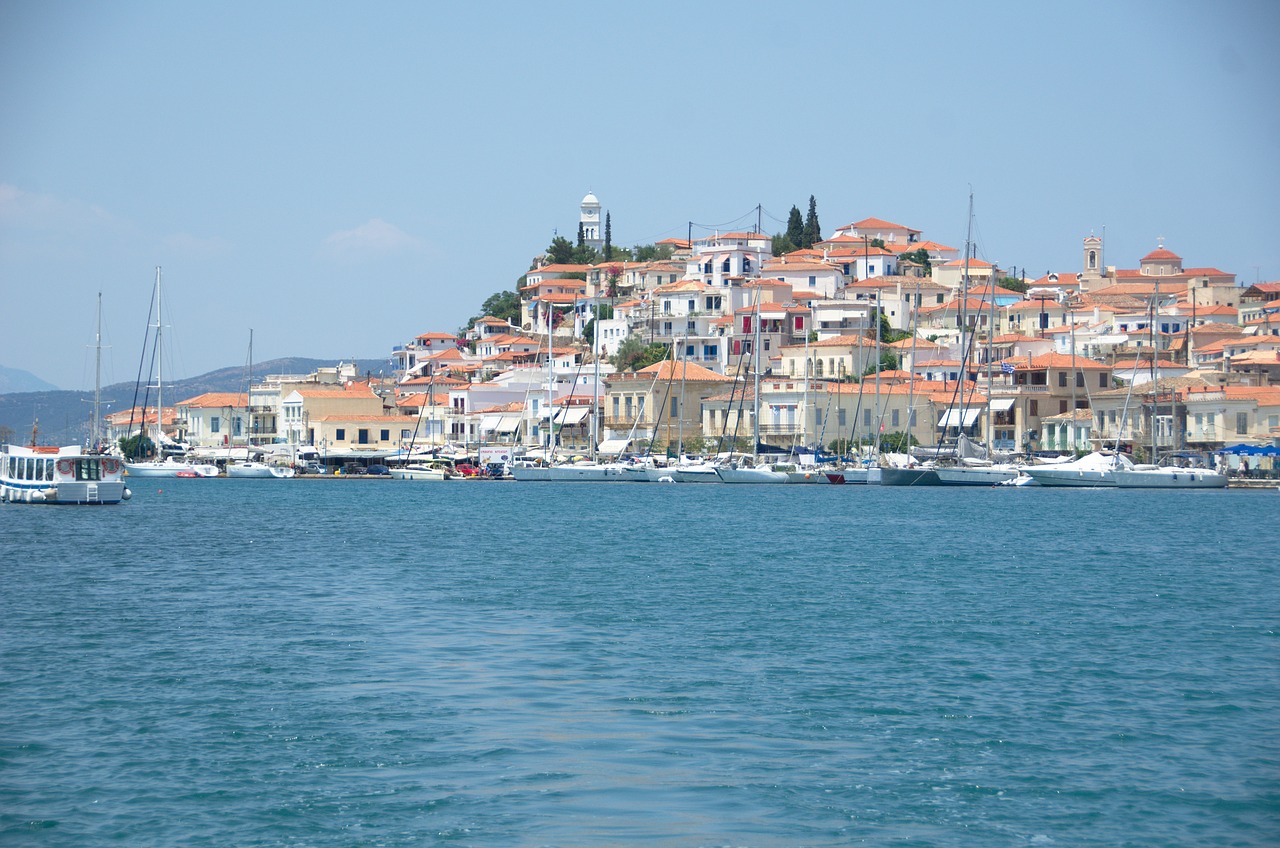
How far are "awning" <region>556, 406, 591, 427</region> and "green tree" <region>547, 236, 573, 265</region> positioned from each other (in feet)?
150

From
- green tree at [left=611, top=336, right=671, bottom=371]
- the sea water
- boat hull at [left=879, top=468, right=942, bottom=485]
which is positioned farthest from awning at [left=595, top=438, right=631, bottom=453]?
the sea water

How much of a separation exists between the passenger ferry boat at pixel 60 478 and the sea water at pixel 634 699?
2021cm

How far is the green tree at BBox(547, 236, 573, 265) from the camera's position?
457 ft

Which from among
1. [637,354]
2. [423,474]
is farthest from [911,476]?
[637,354]

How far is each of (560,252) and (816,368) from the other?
51.0 meters

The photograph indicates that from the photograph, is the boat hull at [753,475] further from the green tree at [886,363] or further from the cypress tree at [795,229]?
the cypress tree at [795,229]

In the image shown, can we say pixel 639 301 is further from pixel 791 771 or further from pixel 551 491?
pixel 791 771

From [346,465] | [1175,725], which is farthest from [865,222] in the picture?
[1175,725]

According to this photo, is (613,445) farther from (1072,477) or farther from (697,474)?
(1072,477)

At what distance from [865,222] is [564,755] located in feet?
381

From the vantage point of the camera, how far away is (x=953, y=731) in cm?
1458

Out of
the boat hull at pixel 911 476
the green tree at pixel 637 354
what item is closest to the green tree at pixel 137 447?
the green tree at pixel 637 354

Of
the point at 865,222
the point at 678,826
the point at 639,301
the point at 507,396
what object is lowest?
the point at 678,826

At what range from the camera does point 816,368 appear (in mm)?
93438
